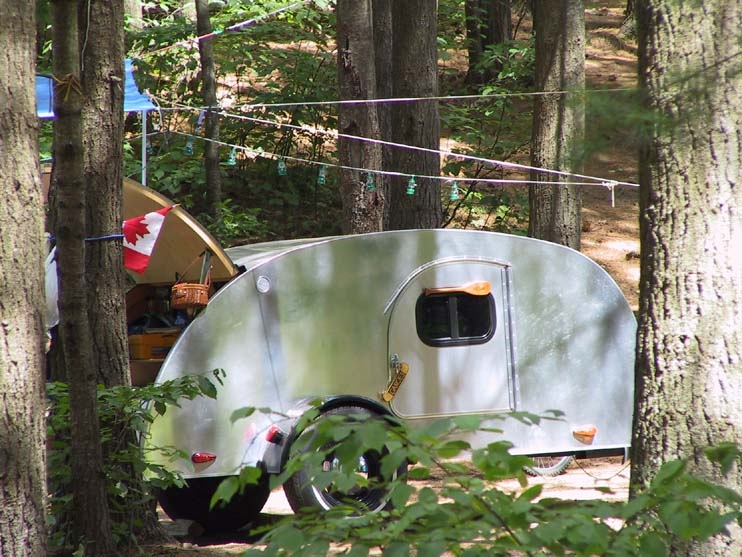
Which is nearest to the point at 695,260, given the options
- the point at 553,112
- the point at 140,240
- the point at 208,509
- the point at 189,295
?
the point at 189,295

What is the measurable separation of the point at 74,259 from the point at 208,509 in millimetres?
3493

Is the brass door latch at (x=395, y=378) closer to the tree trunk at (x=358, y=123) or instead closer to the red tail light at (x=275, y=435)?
the red tail light at (x=275, y=435)

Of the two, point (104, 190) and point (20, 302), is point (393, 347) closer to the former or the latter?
point (104, 190)

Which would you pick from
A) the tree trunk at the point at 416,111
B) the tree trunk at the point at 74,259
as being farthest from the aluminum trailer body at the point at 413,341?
the tree trunk at the point at 416,111

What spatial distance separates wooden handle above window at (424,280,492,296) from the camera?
7488 mm

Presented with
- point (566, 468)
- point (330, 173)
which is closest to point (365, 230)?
point (566, 468)

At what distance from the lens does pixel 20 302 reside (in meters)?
3.70

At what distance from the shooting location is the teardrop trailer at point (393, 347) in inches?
265

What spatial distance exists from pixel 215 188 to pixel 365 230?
5176mm

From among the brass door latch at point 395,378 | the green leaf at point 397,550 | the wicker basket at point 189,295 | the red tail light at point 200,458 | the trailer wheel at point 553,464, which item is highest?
the wicker basket at point 189,295

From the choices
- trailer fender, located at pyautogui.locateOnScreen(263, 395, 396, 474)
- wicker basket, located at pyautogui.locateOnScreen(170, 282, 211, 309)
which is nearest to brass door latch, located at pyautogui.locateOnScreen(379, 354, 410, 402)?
trailer fender, located at pyautogui.locateOnScreen(263, 395, 396, 474)

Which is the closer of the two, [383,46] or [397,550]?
[397,550]

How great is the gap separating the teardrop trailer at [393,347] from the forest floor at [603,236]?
447mm

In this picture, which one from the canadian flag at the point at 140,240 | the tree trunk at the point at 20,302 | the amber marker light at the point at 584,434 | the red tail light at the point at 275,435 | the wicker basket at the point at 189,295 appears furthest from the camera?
the amber marker light at the point at 584,434
